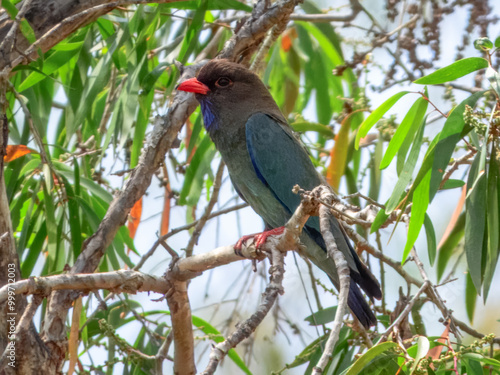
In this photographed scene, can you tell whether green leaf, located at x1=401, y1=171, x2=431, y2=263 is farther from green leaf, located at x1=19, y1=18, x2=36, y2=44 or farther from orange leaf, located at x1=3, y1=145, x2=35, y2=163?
orange leaf, located at x1=3, y1=145, x2=35, y2=163

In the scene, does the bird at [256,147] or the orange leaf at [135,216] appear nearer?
A: the bird at [256,147]

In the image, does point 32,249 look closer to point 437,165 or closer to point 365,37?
point 437,165

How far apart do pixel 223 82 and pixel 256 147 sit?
476mm

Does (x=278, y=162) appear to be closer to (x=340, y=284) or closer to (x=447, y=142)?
(x=447, y=142)

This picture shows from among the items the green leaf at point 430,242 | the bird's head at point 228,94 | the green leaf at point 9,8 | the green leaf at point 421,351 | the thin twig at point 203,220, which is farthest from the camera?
the bird's head at point 228,94

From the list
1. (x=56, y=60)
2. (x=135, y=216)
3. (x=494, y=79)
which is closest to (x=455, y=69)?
(x=494, y=79)

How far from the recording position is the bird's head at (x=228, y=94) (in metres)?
3.79

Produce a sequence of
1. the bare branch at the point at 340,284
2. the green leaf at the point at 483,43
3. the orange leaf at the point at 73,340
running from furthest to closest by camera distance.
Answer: the orange leaf at the point at 73,340 < the green leaf at the point at 483,43 < the bare branch at the point at 340,284

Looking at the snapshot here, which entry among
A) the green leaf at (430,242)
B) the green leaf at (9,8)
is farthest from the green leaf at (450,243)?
the green leaf at (9,8)

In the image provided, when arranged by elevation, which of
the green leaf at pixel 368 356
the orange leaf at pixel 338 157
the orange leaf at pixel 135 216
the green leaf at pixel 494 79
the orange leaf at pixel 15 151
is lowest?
the green leaf at pixel 368 356

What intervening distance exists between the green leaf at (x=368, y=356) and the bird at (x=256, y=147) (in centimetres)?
110

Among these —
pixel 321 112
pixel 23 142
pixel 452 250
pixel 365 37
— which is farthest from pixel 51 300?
pixel 365 37

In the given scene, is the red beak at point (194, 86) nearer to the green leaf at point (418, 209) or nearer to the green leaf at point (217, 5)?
the green leaf at point (217, 5)

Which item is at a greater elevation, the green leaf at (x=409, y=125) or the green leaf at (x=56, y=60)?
the green leaf at (x=56, y=60)
